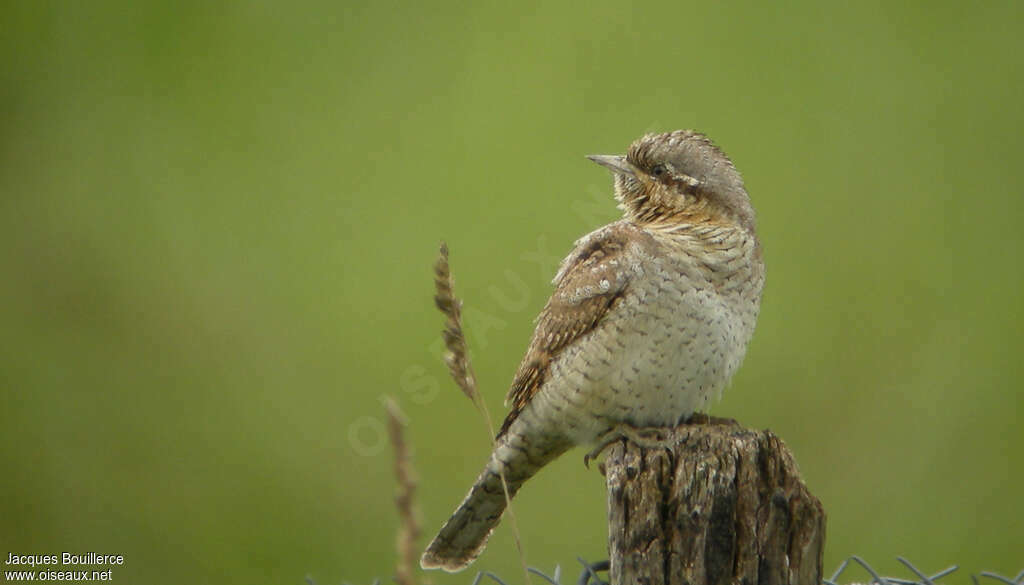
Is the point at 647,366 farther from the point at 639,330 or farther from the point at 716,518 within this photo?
the point at 716,518

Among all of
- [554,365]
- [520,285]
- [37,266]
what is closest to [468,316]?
[520,285]

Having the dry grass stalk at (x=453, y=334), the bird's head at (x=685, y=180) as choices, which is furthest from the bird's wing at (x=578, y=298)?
the dry grass stalk at (x=453, y=334)

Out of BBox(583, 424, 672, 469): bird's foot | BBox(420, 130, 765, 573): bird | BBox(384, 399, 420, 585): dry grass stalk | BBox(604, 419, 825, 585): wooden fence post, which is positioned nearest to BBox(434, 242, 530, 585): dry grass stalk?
BBox(604, 419, 825, 585): wooden fence post

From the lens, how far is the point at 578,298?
11.6ft

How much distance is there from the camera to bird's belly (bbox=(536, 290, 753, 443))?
11.2 feet

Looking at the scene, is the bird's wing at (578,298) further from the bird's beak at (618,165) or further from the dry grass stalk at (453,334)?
the dry grass stalk at (453,334)

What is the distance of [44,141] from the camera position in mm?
7938

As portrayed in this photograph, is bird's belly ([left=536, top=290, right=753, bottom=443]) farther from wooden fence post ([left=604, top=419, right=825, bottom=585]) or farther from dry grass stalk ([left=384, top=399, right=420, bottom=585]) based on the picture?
dry grass stalk ([left=384, top=399, right=420, bottom=585])

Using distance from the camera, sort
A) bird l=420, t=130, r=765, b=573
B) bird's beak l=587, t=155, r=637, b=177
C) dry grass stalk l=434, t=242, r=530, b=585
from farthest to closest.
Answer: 1. bird's beak l=587, t=155, r=637, b=177
2. bird l=420, t=130, r=765, b=573
3. dry grass stalk l=434, t=242, r=530, b=585

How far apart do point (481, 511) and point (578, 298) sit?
747mm

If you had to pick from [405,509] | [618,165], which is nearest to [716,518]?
[405,509]

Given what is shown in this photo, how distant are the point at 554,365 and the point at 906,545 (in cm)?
337

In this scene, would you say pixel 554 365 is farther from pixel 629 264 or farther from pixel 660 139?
pixel 660 139

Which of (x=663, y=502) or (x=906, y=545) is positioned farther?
(x=906, y=545)
